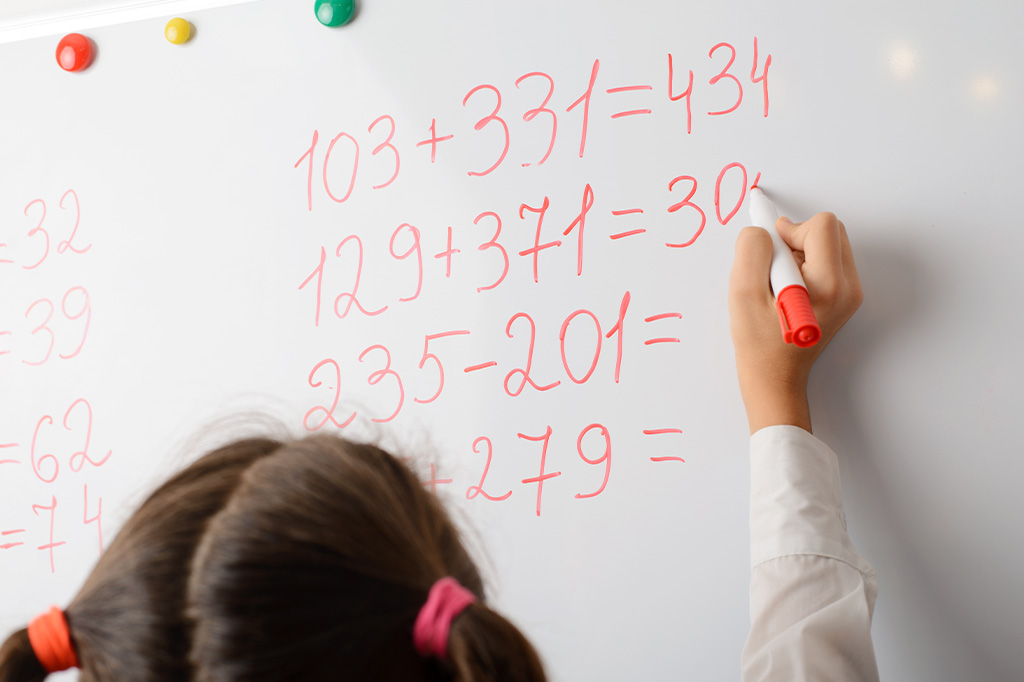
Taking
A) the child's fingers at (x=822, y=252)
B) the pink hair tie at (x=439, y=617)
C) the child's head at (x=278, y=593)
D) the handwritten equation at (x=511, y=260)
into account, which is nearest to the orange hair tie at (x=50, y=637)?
the child's head at (x=278, y=593)

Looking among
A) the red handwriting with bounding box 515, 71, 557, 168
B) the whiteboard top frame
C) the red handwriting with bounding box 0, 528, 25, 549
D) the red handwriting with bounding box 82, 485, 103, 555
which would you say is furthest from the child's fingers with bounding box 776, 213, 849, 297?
the red handwriting with bounding box 0, 528, 25, 549

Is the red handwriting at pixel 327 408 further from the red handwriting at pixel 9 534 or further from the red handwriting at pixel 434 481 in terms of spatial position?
the red handwriting at pixel 9 534

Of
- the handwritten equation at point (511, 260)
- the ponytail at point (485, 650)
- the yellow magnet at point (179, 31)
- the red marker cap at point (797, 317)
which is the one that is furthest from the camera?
the yellow magnet at point (179, 31)

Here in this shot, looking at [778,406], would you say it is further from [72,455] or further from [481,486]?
[72,455]

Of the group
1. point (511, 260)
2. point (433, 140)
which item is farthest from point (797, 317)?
point (433, 140)

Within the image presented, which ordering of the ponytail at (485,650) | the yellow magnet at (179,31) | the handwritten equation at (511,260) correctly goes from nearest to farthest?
the ponytail at (485,650), the handwritten equation at (511,260), the yellow magnet at (179,31)

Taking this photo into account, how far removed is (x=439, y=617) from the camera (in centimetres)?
31

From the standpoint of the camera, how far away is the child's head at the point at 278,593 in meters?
0.30

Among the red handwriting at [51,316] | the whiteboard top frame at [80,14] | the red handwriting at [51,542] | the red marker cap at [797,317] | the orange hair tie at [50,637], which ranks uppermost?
the whiteboard top frame at [80,14]

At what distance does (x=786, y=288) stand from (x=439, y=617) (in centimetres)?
33

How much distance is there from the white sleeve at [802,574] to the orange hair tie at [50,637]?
422 millimetres

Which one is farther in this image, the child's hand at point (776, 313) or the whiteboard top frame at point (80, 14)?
the whiteboard top frame at point (80, 14)

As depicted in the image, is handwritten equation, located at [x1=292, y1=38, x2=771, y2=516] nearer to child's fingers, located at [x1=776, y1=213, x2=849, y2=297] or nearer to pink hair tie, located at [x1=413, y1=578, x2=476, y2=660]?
child's fingers, located at [x1=776, y1=213, x2=849, y2=297]

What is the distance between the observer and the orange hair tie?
339 millimetres
